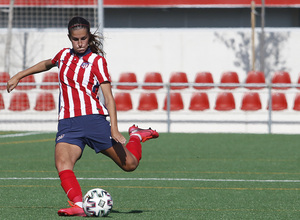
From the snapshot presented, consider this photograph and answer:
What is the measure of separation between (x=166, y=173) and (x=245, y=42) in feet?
47.3

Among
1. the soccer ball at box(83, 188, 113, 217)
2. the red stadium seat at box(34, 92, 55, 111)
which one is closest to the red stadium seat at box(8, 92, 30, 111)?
the red stadium seat at box(34, 92, 55, 111)

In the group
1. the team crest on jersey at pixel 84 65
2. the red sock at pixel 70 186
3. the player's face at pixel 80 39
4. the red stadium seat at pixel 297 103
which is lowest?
the red sock at pixel 70 186

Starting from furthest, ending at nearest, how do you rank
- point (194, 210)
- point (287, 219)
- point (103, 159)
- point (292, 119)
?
point (292, 119)
point (103, 159)
point (194, 210)
point (287, 219)

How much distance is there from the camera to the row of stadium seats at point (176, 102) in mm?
21172

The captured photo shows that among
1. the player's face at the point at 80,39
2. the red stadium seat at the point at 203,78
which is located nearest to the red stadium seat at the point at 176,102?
the red stadium seat at the point at 203,78

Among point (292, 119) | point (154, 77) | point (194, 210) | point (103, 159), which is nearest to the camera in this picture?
point (194, 210)

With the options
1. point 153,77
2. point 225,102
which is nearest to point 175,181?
point 225,102

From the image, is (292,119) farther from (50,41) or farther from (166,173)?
(166,173)

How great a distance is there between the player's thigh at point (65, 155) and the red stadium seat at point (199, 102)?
1457 centimetres

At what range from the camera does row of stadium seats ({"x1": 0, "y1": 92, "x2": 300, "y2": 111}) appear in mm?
21172

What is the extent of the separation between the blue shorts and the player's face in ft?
2.02

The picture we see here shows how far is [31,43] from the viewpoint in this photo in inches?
941

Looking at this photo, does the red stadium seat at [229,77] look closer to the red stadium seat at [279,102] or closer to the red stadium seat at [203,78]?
the red stadium seat at [203,78]


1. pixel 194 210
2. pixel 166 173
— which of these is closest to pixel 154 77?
pixel 166 173
